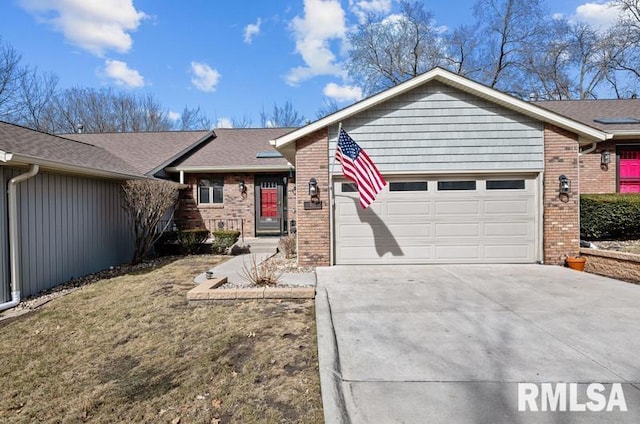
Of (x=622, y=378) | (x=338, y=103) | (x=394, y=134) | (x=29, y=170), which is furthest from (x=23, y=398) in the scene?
(x=338, y=103)

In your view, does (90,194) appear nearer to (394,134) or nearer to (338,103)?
(394,134)

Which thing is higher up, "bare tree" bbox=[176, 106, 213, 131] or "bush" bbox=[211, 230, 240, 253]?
"bare tree" bbox=[176, 106, 213, 131]

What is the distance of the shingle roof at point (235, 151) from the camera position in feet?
41.9

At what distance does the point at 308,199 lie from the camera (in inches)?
301

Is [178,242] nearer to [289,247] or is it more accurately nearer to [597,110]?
[289,247]

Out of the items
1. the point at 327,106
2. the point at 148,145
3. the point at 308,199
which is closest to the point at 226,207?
the point at 148,145

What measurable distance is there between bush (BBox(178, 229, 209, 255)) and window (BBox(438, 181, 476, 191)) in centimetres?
725

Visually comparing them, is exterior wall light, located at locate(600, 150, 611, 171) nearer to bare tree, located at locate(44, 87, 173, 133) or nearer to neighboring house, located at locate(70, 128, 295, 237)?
neighboring house, located at locate(70, 128, 295, 237)

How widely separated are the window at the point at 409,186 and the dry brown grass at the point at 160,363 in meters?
4.01

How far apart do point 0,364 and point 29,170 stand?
3.69 m

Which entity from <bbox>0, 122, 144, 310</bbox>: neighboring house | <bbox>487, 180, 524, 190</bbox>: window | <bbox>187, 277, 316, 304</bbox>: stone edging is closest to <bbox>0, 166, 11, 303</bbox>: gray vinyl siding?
<bbox>0, 122, 144, 310</bbox>: neighboring house

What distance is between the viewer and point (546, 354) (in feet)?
10.9

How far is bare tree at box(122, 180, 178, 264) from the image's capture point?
849 centimetres

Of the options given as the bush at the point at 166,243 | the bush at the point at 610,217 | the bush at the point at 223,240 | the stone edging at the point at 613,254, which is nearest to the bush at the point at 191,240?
the bush at the point at 166,243
